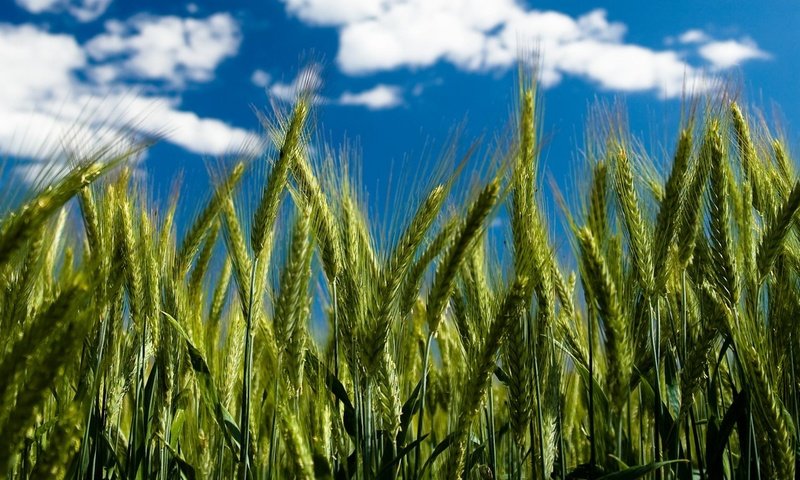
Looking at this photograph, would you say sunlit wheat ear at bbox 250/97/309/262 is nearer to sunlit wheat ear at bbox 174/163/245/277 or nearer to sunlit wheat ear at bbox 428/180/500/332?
sunlit wheat ear at bbox 174/163/245/277

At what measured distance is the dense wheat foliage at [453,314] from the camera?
2381 millimetres

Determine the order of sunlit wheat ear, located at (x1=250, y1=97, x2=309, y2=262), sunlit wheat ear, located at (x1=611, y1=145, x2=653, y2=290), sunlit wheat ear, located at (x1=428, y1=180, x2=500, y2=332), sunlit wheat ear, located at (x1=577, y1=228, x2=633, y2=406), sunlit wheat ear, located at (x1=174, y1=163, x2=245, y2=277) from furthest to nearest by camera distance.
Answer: sunlit wheat ear, located at (x1=174, y1=163, x2=245, y2=277), sunlit wheat ear, located at (x1=250, y1=97, x2=309, y2=262), sunlit wheat ear, located at (x1=611, y1=145, x2=653, y2=290), sunlit wheat ear, located at (x1=428, y1=180, x2=500, y2=332), sunlit wheat ear, located at (x1=577, y1=228, x2=633, y2=406)

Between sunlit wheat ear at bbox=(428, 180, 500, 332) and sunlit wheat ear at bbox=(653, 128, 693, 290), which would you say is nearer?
sunlit wheat ear at bbox=(428, 180, 500, 332)

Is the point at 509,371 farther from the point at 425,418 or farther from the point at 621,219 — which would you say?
the point at 425,418

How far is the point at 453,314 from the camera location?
309cm

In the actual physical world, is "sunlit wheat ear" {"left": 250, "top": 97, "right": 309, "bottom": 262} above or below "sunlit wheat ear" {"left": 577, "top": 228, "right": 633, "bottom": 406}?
above

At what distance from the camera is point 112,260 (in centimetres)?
283

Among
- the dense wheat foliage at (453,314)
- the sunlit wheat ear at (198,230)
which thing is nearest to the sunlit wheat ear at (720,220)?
the dense wheat foliage at (453,314)

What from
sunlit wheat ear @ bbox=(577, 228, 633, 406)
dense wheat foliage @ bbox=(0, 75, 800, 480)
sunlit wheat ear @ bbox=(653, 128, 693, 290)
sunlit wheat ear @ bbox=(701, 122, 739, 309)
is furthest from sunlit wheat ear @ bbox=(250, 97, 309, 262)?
sunlit wheat ear @ bbox=(701, 122, 739, 309)

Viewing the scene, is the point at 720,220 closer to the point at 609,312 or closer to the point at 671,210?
the point at 671,210

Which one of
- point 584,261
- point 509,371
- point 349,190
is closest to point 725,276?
point 584,261

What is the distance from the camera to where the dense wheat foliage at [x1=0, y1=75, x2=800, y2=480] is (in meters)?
2.38

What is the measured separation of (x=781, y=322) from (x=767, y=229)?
338 mm


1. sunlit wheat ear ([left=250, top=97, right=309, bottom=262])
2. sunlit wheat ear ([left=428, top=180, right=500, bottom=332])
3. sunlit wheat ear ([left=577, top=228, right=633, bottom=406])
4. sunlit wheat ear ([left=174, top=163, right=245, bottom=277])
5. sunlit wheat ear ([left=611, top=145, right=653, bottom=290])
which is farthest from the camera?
sunlit wheat ear ([left=174, top=163, right=245, bottom=277])
